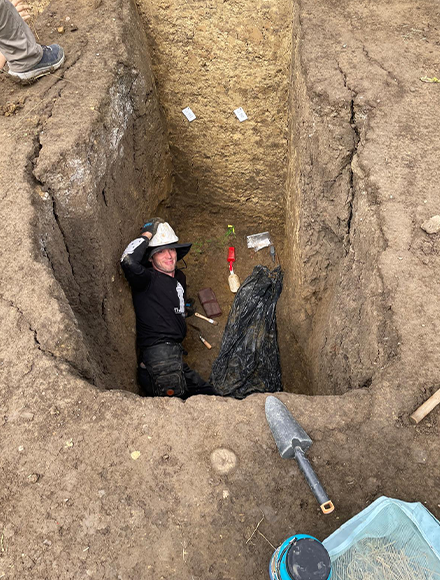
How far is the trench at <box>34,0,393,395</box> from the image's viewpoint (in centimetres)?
322

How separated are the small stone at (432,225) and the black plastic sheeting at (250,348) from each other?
5.39ft

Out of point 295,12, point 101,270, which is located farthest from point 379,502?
point 295,12

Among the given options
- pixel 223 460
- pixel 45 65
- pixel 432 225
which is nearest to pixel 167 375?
pixel 223 460

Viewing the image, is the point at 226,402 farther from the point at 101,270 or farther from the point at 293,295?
the point at 293,295

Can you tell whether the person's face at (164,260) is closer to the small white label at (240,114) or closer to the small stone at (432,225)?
the small white label at (240,114)

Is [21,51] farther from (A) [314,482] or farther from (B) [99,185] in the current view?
(A) [314,482]

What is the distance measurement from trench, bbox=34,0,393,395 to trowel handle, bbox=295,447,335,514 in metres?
0.82

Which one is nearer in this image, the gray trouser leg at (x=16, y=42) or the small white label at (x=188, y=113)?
the gray trouser leg at (x=16, y=42)

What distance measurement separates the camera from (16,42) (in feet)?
11.2

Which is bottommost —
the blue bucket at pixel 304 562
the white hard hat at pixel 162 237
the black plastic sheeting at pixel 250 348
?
the black plastic sheeting at pixel 250 348

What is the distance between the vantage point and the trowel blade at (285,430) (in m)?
2.01

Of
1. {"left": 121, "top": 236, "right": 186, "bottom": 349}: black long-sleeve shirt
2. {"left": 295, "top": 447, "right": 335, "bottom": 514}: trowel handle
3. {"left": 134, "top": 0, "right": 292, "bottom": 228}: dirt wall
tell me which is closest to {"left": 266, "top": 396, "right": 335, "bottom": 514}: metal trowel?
{"left": 295, "top": 447, "right": 335, "bottom": 514}: trowel handle

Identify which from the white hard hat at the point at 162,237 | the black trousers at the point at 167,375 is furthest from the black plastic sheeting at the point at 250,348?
the white hard hat at the point at 162,237

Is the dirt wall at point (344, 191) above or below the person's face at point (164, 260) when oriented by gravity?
above
